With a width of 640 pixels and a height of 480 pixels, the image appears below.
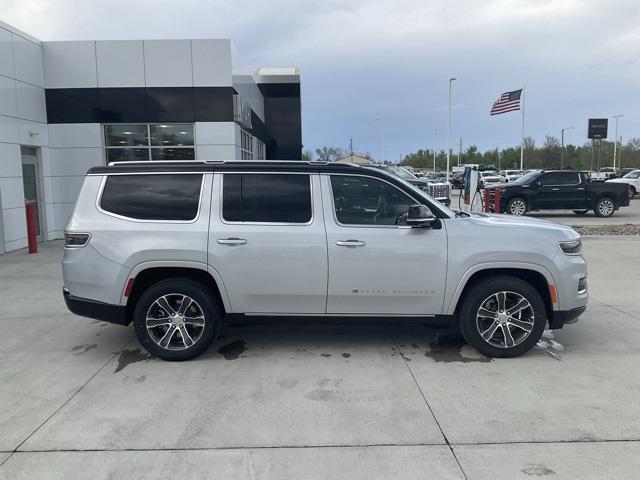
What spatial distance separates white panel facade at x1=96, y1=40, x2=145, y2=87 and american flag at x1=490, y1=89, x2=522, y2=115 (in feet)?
90.6

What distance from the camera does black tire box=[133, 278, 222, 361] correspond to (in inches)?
197

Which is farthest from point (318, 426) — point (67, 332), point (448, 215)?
point (67, 332)

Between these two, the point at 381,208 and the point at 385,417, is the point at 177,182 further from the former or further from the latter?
the point at 385,417

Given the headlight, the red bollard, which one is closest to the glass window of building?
the red bollard

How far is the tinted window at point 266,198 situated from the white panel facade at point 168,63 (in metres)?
10.3

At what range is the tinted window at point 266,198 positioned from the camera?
5059mm

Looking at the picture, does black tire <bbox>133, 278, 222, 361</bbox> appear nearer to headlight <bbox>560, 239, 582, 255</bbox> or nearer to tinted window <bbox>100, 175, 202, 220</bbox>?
tinted window <bbox>100, 175, 202, 220</bbox>

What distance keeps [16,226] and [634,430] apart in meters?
12.8

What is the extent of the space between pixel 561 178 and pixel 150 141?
1434 centimetres

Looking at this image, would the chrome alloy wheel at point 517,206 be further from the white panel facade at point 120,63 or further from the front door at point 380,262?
the front door at point 380,262

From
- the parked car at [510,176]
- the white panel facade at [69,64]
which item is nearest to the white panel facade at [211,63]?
the white panel facade at [69,64]

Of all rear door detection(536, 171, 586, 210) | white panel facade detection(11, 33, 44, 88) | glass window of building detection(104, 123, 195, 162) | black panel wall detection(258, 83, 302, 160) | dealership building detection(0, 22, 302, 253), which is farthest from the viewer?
black panel wall detection(258, 83, 302, 160)

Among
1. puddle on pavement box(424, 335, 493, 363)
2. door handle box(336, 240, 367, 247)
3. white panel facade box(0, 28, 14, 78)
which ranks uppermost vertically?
white panel facade box(0, 28, 14, 78)

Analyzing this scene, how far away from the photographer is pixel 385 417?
396 centimetres
